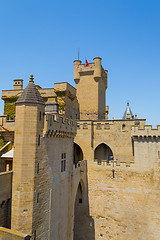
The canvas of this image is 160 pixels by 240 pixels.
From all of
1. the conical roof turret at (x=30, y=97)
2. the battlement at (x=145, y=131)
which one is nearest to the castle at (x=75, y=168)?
the conical roof turret at (x=30, y=97)

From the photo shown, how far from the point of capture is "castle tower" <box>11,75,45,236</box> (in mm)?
9898

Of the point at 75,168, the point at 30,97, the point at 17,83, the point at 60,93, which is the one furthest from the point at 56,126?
the point at 17,83

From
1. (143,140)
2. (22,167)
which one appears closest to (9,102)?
(22,167)

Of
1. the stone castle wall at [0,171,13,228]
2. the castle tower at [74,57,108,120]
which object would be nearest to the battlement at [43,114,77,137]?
the stone castle wall at [0,171,13,228]

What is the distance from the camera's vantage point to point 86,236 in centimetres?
2112

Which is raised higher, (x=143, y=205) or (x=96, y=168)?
(x=96, y=168)

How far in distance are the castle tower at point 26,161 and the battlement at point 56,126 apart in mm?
498

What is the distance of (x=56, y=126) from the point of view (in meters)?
12.3

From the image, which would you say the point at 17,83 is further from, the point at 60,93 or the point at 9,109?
the point at 60,93

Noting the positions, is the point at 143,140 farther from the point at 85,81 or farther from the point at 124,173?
the point at 85,81

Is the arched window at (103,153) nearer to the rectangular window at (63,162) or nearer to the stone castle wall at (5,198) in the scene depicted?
the rectangular window at (63,162)

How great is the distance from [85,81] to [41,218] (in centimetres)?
2110

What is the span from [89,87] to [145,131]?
11517 millimetres

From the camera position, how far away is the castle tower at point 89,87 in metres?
27.1
